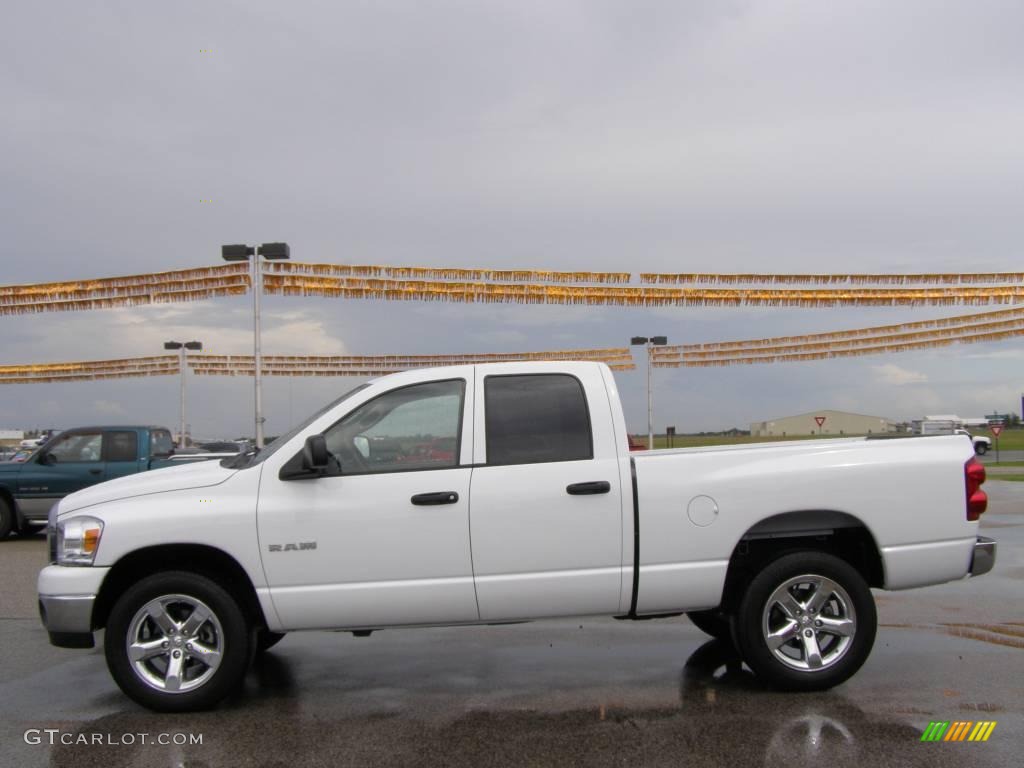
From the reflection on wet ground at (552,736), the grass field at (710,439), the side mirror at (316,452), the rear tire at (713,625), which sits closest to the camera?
the reflection on wet ground at (552,736)

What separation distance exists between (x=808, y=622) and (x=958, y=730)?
1017 mm

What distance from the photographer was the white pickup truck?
213 inches

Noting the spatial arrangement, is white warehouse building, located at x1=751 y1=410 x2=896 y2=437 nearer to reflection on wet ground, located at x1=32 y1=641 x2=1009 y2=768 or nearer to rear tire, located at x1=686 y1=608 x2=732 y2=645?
rear tire, located at x1=686 y1=608 x2=732 y2=645

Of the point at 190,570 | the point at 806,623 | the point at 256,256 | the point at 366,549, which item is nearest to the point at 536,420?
the point at 366,549

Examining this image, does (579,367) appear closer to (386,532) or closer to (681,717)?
(386,532)

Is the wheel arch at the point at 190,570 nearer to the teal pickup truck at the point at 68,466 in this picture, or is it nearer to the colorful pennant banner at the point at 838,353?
the teal pickup truck at the point at 68,466

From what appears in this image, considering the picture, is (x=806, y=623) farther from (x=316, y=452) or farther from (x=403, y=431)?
(x=316, y=452)

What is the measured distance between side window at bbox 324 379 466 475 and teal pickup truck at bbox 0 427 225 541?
1001 cm

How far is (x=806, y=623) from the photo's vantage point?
5.69 m

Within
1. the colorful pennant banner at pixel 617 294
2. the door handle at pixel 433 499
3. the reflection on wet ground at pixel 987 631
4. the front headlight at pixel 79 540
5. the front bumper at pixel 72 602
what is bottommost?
the reflection on wet ground at pixel 987 631

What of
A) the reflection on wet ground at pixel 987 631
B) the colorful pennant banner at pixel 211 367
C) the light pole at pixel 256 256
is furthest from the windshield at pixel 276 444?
the colorful pennant banner at pixel 211 367

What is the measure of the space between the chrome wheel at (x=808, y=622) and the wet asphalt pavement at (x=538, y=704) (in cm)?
24

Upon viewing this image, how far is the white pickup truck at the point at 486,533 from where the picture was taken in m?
5.42
